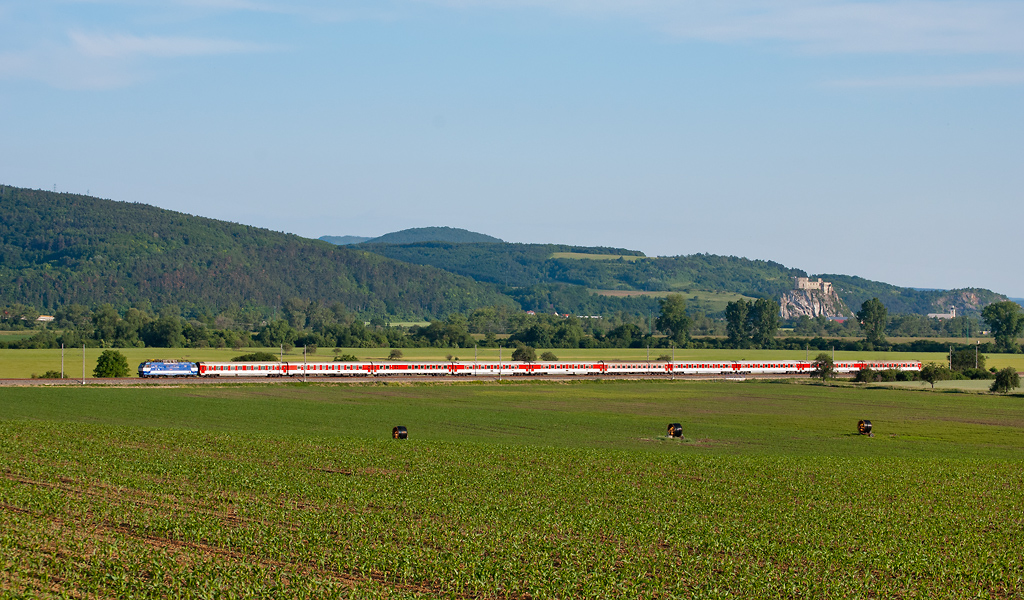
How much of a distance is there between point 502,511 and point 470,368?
273 feet

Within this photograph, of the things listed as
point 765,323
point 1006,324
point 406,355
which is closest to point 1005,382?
point 406,355

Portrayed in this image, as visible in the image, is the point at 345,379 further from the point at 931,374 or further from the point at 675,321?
the point at 675,321

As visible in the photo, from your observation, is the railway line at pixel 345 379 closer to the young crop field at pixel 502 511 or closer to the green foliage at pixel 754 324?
the young crop field at pixel 502 511

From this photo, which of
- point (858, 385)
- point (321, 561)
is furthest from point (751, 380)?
point (321, 561)

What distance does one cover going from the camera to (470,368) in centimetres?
11038

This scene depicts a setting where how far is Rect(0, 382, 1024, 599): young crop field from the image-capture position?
19938mm

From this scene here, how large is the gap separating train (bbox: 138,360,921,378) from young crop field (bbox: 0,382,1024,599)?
43105mm

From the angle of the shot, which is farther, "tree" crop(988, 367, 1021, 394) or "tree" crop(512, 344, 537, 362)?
"tree" crop(512, 344, 537, 362)

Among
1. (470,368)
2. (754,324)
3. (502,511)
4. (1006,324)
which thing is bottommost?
(502,511)

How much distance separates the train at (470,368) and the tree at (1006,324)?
2496 inches

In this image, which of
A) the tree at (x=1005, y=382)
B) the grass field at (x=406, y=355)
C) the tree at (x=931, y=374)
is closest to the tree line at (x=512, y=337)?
the grass field at (x=406, y=355)

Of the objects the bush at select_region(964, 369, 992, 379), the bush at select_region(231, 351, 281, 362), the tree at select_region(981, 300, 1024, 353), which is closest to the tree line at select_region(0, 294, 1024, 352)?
the tree at select_region(981, 300, 1024, 353)

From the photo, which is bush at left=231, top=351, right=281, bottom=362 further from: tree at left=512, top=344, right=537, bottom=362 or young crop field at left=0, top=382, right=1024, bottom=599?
young crop field at left=0, top=382, right=1024, bottom=599

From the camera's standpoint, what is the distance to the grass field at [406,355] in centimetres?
11156
